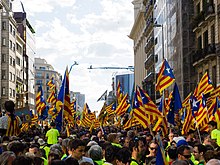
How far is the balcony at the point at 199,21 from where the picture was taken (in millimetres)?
39406

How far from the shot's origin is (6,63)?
78.6m

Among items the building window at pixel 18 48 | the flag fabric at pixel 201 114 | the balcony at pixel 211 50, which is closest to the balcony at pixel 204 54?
the balcony at pixel 211 50

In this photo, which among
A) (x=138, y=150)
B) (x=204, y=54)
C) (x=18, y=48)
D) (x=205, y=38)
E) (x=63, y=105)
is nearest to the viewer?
(x=138, y=150)

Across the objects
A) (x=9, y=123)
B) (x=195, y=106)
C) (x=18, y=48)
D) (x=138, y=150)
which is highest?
(x=18, y=48)

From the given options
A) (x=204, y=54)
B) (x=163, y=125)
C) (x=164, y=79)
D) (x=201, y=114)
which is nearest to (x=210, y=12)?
(x=204, y=54)

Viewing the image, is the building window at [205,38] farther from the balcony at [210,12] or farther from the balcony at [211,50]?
the balcony at [211,50]

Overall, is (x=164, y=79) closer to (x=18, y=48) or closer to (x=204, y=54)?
(x=204, y=54)

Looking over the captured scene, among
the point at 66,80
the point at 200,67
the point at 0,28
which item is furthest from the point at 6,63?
the point at 66,80

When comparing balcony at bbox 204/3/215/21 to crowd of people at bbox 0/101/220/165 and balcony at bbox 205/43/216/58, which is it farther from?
crowd of people at bbox 0/101/220/165

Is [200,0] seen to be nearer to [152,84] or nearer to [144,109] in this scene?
[144,109]

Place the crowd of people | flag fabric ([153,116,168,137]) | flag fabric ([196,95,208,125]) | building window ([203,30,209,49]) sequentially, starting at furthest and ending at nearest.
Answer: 1. building window ([203,30,209,49])
2. flag fabric ([196,95,208,125])
3. flag fabric ([153,116,168,137])
4. the crowd of people

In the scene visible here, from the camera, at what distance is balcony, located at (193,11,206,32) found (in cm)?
3941

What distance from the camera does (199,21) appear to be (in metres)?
40.5

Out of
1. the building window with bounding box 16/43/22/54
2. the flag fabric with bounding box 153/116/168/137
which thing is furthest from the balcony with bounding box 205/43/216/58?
the building window with bounding box 16/43/22/54
